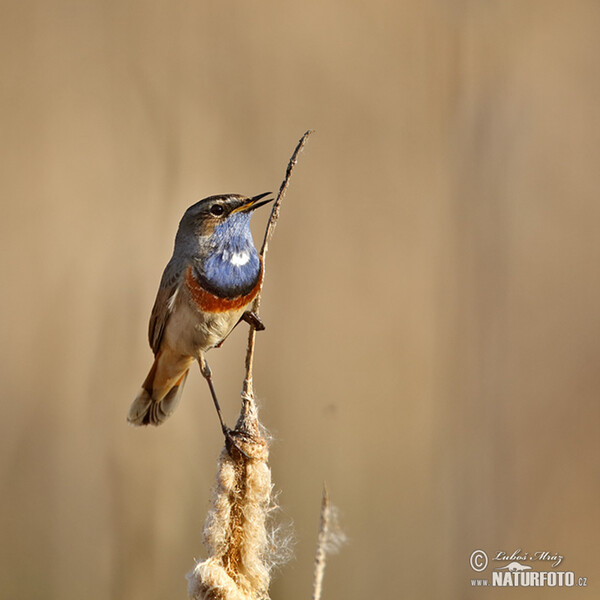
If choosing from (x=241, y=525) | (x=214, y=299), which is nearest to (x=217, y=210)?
(x=214, y=299)

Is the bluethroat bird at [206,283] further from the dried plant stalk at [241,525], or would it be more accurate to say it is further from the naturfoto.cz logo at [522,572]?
the naturfoto.cz logo at [522,572]

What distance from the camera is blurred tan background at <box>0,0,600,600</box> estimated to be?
299 centimetres

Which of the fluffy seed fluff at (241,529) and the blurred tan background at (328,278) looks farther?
the blurred tan background at (328,278)

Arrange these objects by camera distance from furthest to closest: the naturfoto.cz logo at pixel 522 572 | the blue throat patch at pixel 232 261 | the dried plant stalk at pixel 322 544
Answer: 1. the naturfoto.cz logo at pixel 522 572
2. the blue throat patch at pixel 232 261
3. the dried plant stalk at pixel 322 544

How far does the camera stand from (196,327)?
2.33 m

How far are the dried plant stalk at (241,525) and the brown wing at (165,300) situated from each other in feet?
2.51

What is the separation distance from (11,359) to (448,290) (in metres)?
1.90

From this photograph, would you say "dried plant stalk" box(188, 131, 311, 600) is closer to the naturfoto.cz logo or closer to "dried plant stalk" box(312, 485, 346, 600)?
"dried plant stalk" box(312, 485, 346, 600)

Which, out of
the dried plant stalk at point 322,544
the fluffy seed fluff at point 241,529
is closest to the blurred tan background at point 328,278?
the fluffy seed fluff at point 241,529

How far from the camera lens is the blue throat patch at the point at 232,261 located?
88.4 inches

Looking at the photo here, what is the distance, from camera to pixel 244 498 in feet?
5.19

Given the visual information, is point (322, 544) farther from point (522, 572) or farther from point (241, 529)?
point (522, 572)

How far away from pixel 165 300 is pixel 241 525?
1.02 m

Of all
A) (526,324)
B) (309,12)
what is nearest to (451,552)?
(526,324)
